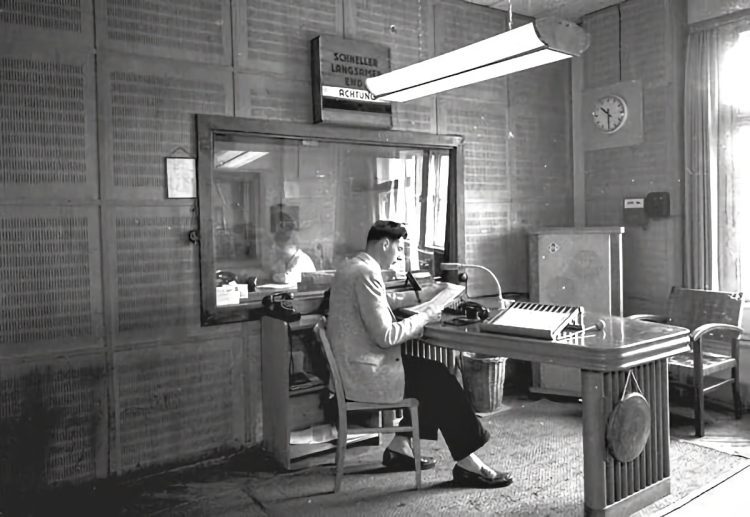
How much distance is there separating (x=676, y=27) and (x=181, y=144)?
393cm

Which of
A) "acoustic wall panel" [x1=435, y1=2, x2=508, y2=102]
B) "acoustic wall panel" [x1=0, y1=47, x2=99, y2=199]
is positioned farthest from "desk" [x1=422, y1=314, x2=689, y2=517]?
"acoustic wall panel" [x1=435, y1=2, x2=508, y2=102]

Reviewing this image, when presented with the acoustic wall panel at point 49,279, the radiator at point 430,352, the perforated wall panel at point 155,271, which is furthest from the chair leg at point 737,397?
the acoustic wall panel at point 49,279

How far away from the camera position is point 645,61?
5.09 meters

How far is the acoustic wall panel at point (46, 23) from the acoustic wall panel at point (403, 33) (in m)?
1.75

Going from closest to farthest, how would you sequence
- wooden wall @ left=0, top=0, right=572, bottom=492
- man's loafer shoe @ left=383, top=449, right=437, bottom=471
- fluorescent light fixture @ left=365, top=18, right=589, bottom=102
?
fluorescent light fixture @ left=365, top=18, right=589, bottom=102
wooden wall @ left=0, top=0, right=572, bottom=492
man's loafer shoe @ left=383, top=449, right=437, bottom=471

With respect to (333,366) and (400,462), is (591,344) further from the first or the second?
(400,462)

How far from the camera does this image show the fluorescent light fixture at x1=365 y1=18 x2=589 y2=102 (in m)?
2.62

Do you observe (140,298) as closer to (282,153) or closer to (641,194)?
(282,153)

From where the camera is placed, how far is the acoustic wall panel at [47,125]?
10.5 feet

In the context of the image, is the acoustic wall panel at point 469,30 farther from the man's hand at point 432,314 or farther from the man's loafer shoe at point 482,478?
the man's loafer shoe at point 482,478

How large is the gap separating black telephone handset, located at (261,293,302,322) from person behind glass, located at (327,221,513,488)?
408 mm

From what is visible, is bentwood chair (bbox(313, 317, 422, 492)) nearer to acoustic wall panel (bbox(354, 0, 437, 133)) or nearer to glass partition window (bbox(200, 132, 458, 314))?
glass partition window (bbox(200, 132, 458, 314))

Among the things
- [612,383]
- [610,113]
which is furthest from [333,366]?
[610,113]

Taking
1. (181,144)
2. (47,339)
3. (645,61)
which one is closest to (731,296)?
(645,61)
